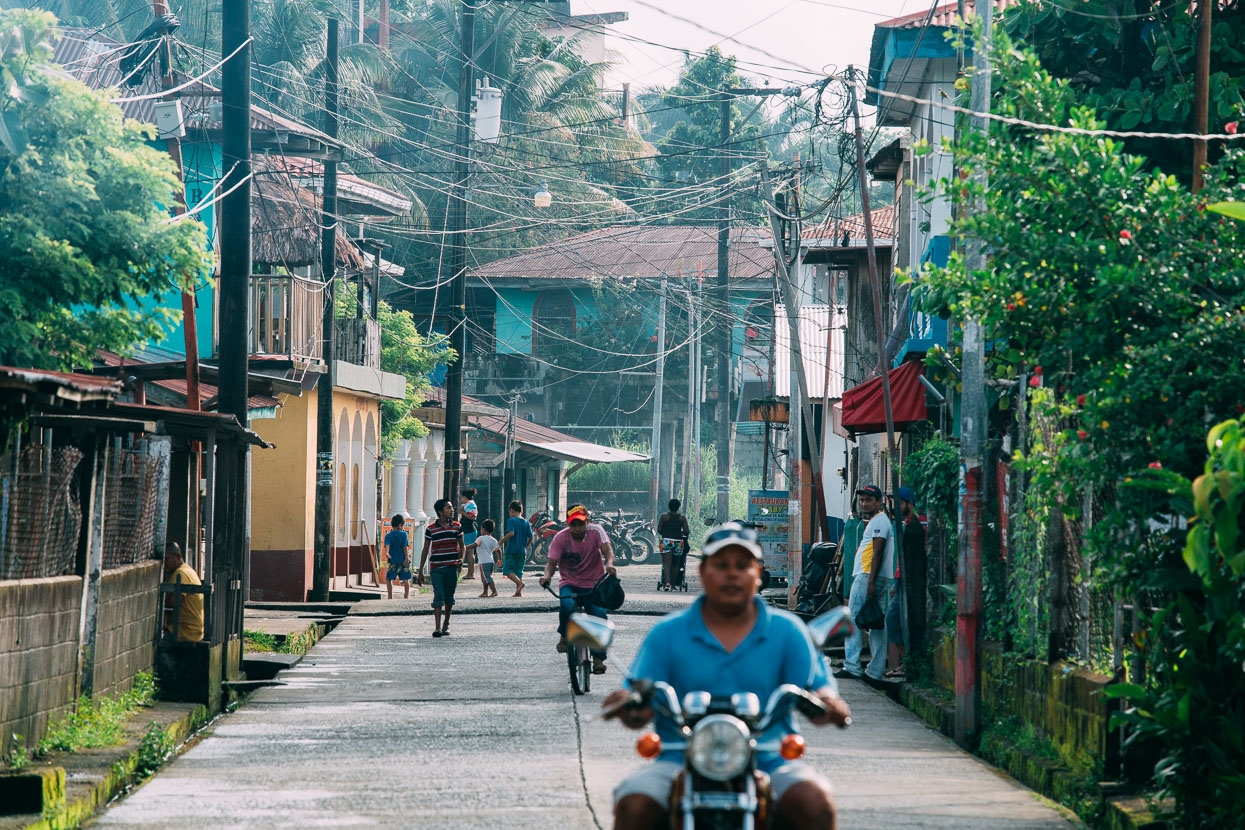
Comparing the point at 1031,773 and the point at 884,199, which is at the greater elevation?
the point at 884,199

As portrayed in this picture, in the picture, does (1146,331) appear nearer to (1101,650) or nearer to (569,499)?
(1101,650)

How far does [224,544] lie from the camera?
16109 millimetres

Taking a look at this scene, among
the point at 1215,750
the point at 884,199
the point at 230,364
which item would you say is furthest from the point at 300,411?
the point at 884,199

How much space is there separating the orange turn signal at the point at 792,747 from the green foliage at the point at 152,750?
6780mm

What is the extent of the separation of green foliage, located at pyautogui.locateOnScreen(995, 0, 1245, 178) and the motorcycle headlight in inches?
368

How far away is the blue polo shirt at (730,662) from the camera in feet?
17.3

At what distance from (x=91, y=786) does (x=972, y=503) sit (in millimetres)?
6916

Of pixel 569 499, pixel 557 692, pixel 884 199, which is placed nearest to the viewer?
pixel 557 692

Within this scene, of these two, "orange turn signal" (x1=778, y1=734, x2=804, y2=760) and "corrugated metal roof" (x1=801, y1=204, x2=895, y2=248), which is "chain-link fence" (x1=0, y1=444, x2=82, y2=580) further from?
"corrugated metal roof" (x1=801, y1=204, x2=895, y2=248)

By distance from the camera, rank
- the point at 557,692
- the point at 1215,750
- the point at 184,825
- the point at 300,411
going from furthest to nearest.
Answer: the point at 300,411 < the point at 557,692 < the point at 184,825 < the point at 1215,750

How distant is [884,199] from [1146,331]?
56.8 m

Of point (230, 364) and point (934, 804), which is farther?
point (230, 364)

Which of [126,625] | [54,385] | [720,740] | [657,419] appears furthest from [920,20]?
[657,419]

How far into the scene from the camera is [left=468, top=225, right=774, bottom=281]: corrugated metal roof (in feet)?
168
